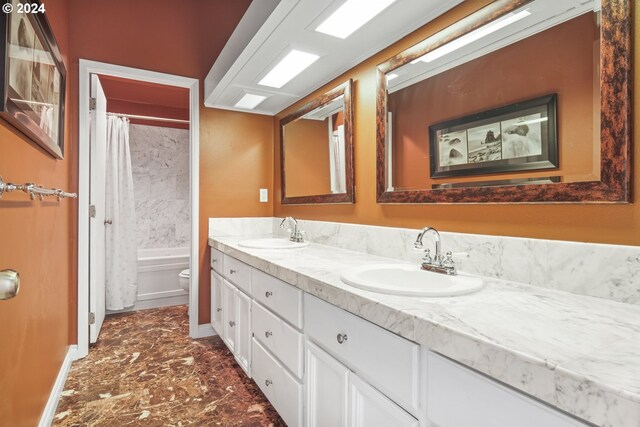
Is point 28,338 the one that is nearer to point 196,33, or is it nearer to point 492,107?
point 492,107

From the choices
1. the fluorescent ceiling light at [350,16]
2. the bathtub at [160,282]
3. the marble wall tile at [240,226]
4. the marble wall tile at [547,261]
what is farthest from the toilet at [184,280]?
the fluorescent ceiling light at [350,16]

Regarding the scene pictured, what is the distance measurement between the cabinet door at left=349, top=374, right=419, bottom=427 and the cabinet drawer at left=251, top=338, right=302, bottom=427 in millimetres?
374

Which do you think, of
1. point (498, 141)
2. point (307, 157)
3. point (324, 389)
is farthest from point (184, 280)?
point (498, 141)

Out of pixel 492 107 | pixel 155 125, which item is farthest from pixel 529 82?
pixel 155 125

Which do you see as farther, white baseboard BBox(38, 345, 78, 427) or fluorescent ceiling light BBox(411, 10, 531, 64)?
white baseboard BBox(38, 345, 78, 427)

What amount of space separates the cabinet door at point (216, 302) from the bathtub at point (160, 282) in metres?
1.10

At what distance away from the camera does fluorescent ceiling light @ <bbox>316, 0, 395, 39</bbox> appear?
134cm

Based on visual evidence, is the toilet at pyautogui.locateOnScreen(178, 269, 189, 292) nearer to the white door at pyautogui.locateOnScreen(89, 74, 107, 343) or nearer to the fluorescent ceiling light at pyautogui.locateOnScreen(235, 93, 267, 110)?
the white door at pyautogui.locateOnScreen(89, 74, 107, 343)

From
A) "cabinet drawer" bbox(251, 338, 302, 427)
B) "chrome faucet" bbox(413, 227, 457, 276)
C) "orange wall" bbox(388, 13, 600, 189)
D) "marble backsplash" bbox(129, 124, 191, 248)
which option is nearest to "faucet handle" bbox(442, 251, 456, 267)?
"chrome faucet" bbox(413, 227, 457, 276)

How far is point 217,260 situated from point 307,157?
3.29 ft

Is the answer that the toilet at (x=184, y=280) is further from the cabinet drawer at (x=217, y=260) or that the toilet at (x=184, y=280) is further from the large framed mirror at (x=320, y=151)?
the large framed mirror at (x=320, y=151)

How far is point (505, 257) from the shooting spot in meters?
1.12

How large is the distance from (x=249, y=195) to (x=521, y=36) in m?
2.17

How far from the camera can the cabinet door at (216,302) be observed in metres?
2.45
